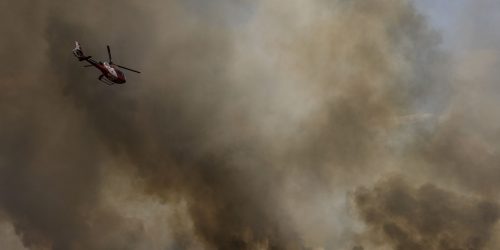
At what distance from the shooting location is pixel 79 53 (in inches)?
2143

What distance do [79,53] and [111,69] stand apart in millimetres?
3877

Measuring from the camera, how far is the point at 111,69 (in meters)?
55.8
